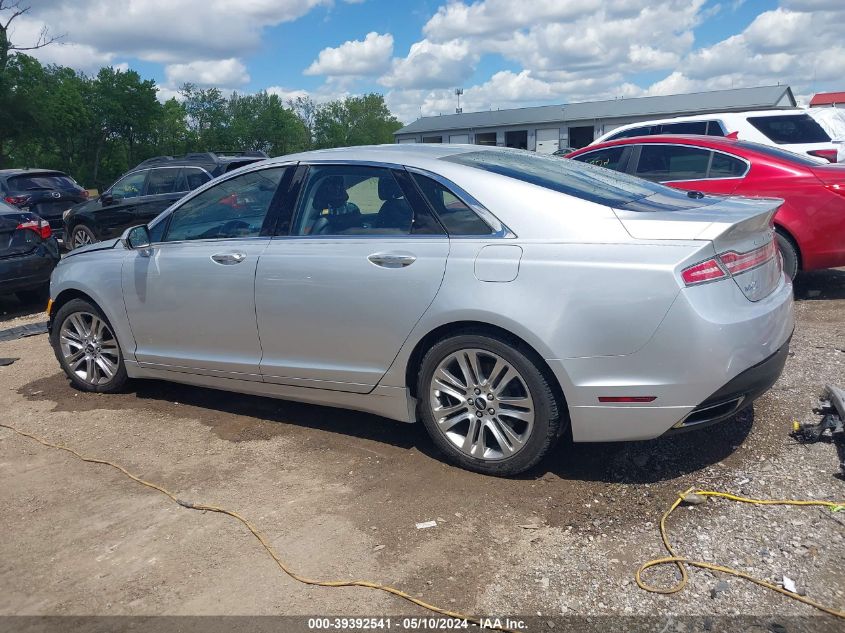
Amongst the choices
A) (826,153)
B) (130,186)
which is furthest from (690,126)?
(130,186)

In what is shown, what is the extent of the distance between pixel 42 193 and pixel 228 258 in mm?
11885

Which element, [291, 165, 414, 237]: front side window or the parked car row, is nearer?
[291, 165, 414, 237]: front side window

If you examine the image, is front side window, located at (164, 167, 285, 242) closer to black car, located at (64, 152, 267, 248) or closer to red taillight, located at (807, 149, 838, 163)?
black car, located at (64, 152, 267, 248)

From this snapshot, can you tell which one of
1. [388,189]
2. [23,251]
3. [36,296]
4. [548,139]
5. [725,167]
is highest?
[388,189]

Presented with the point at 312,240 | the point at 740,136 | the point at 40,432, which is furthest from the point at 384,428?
the point at 740,136

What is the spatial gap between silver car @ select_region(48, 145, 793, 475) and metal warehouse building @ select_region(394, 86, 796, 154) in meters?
41.2

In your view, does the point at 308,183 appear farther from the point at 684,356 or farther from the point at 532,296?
the point at 684,356

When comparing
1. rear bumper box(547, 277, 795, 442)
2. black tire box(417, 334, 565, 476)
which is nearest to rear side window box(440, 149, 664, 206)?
rear bumper box(547, 277, 795, 442)

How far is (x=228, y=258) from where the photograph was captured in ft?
15.4

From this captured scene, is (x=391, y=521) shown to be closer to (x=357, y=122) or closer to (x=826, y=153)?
(x=826, y=153)

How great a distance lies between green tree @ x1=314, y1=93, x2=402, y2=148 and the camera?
79.7 m

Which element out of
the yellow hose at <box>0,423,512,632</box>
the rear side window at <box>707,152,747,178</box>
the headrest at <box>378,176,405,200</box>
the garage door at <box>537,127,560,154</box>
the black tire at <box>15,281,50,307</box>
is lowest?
the garage door at <box>537,127,560,154</box>

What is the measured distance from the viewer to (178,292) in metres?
4.94

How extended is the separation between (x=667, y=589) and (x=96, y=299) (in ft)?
14.4
